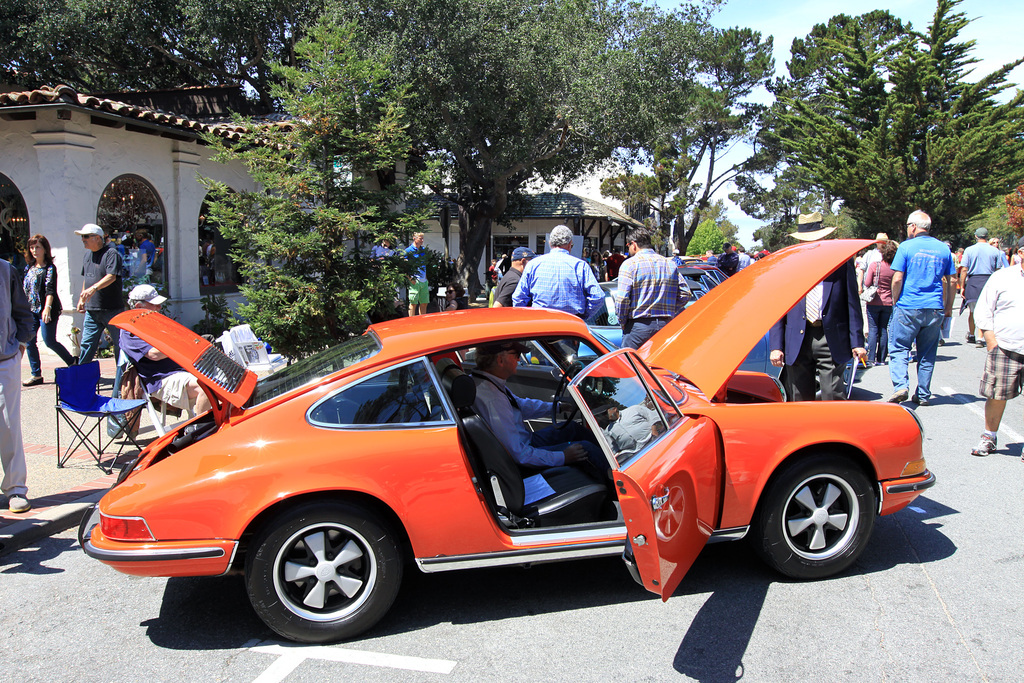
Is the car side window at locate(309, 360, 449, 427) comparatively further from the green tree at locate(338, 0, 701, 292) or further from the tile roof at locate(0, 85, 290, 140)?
the green tree at locate(338, 0, 701, 292)

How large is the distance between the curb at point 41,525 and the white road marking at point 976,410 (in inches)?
307

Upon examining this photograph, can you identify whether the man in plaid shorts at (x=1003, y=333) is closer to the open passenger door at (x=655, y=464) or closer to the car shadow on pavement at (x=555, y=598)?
the car shadow on pavement at (x=555, y=598)

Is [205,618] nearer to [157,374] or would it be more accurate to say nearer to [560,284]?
[157,374]

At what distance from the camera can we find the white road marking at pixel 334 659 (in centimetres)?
304

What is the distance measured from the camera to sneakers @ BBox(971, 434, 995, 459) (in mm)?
5945

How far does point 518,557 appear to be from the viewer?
11.0 ft

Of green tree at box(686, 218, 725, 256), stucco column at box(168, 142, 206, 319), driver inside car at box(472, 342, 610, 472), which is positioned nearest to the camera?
driver inside car at box(472, 342, 610, 472)

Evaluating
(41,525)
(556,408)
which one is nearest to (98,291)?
(41,525)

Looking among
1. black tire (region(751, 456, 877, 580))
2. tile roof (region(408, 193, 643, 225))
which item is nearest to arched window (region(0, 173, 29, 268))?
black tire (region(751, 456, 877, 580))

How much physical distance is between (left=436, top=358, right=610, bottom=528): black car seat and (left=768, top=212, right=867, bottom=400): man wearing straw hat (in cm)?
262

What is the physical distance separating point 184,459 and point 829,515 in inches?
126

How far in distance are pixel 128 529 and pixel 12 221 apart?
9.45 meters

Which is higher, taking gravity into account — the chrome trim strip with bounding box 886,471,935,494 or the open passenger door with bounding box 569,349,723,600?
the open passenger door with bounding box 569,349,723,600

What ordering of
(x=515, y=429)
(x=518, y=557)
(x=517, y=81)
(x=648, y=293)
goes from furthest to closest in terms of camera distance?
(x=517, y=81) < (x=648, y=293) < (x=515, y=429) < (x=518, y=557)
